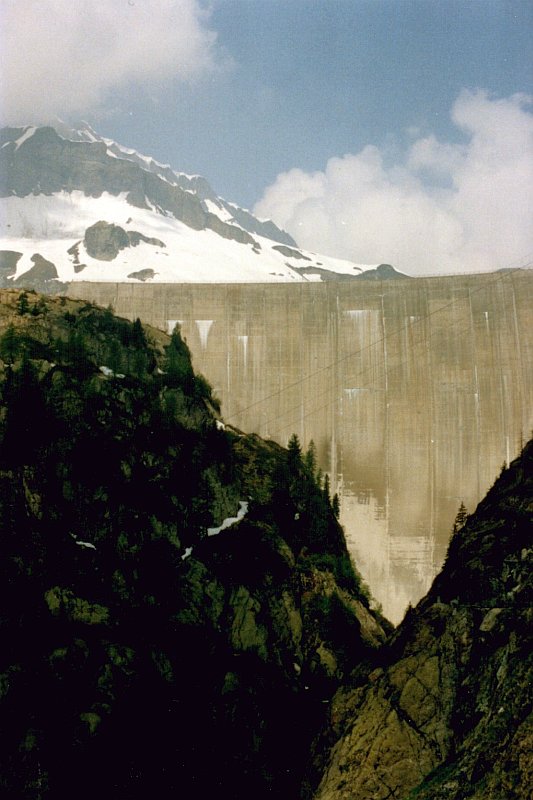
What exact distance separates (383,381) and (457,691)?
1917cm

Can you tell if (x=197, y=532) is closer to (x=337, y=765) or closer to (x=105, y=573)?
(x=105, y=573)

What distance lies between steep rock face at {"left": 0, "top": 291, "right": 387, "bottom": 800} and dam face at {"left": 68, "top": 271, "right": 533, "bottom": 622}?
5.29 feet

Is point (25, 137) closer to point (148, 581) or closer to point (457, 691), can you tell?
point (148, 581)

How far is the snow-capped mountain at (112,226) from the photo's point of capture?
150250mm

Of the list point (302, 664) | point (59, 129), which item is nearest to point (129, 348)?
point (302, 664)

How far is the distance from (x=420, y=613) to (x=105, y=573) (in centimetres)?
1193

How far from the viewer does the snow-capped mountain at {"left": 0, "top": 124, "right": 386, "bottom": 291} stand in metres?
150

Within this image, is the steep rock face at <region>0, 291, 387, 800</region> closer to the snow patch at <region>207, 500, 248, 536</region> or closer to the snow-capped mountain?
the snow patch at <region>207, 500, 248, 536</region>

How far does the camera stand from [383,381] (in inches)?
1400

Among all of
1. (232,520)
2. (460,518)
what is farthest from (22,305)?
(460,518)

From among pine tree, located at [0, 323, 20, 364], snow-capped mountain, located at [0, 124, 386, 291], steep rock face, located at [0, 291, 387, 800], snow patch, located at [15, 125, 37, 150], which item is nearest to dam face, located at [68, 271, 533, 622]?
steep rock face, located at [0, 291, 387, 800]

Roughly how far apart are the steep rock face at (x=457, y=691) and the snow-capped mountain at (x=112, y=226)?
12490cm

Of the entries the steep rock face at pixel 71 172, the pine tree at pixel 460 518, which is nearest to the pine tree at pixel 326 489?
the pine tree at pixel 460 518

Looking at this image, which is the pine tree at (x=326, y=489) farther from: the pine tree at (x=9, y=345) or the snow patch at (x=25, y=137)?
the snow patch at (x=25, y=137)
